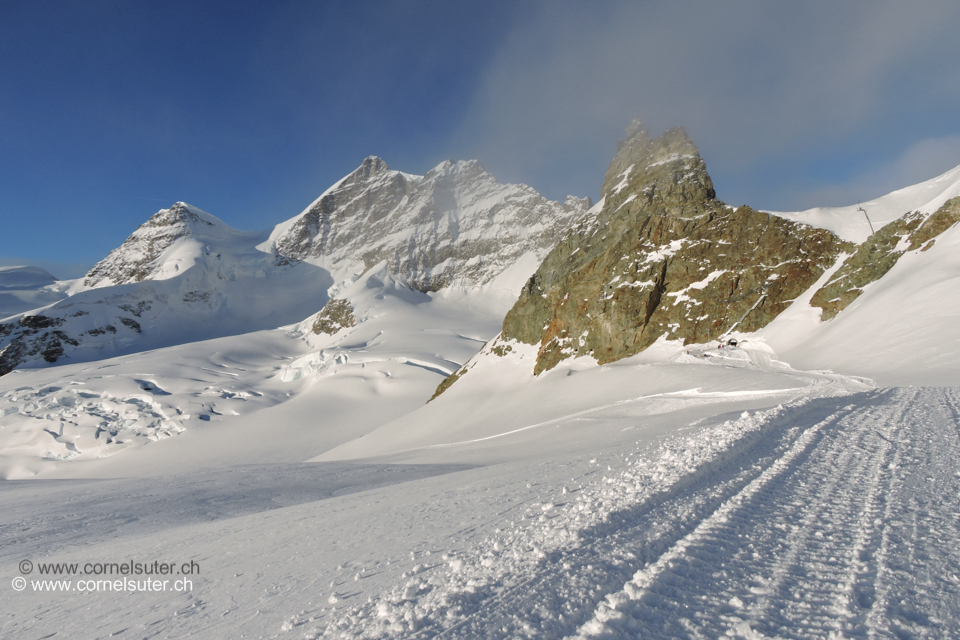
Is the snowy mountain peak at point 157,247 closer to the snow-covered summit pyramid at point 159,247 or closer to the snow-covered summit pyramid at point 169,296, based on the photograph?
the snow-covered summit pyramid at point 159,247

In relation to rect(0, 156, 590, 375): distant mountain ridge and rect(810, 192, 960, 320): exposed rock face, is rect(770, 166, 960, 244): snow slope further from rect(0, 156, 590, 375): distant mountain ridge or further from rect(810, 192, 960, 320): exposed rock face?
rect(0, 156, 590, 375): distant mountain ridge

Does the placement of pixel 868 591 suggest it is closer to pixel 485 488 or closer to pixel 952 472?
pixel 952 472

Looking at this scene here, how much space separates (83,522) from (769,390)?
16.8 metres

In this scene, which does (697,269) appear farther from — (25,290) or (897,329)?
(25,290)

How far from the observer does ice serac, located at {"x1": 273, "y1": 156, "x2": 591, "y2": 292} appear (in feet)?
522

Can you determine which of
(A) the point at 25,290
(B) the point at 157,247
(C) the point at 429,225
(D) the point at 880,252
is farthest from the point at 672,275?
(A) the point at 25,290

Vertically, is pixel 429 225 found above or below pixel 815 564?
above

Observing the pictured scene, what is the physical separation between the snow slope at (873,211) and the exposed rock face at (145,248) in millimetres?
177285

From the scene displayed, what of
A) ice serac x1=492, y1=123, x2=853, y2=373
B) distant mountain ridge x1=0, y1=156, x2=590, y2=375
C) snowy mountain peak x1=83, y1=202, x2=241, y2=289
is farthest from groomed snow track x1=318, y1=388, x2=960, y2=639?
snowy mountain peak x1=83, y1=202, x2=241, y2=289

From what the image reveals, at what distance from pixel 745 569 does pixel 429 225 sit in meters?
178

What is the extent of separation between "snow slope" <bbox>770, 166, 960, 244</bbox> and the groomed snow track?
32680 mm

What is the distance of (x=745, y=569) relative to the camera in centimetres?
293

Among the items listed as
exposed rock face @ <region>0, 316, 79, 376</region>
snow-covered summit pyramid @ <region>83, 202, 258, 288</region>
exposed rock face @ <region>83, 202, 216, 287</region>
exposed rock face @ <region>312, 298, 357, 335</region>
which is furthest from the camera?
exposed rock face @ <region>83, 202, 216, 287</region>

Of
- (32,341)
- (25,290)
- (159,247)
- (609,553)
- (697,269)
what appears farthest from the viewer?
(159,247)
